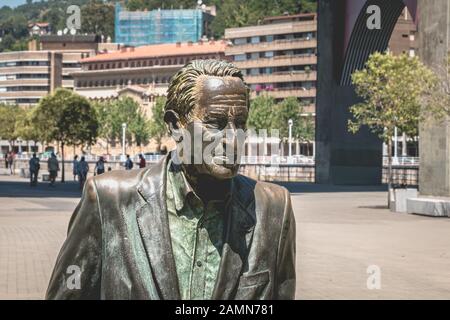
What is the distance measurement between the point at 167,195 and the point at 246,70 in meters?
117

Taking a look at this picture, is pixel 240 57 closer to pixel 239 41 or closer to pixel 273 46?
pixel 239 41

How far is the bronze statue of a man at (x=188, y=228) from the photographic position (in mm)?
2754

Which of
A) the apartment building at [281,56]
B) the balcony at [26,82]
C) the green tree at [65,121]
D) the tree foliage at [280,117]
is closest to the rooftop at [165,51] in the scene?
the apartment building at [281,56]

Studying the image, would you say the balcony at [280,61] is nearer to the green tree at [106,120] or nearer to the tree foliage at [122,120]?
the tree foliage at [122,120]

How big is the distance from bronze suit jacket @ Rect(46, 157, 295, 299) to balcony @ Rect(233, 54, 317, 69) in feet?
354

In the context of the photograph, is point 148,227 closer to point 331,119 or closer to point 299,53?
point 331,119

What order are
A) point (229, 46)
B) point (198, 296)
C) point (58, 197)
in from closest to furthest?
point (198, 296), point (58, 197), point (229, 46)

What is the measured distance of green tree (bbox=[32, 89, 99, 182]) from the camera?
52750 mm

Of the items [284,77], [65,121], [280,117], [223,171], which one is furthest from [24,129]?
[223,171]

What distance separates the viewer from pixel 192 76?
9.14 ft

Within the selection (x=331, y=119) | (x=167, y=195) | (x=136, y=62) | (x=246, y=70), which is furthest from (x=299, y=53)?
(x=167, y=195)

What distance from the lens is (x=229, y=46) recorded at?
121938 millimetres

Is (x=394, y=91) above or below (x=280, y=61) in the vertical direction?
below

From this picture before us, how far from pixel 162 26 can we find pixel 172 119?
174m
